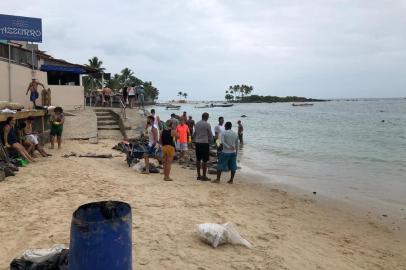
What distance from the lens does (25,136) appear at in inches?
426

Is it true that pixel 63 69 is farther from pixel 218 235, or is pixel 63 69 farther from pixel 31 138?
pixel 218 235

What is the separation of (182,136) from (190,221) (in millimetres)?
7188

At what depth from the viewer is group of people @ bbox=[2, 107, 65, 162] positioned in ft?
31.0

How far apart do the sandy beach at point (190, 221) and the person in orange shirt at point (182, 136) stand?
9.23 ft

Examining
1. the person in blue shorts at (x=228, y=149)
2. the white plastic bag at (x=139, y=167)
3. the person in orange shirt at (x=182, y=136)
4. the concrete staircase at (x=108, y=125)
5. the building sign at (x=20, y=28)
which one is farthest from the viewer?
the concrete staircase at (x=108, y=125)

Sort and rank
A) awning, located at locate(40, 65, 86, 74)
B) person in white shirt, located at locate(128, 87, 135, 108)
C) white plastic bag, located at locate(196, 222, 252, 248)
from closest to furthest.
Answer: white plastic bag, located at locate(196, 222, 252, 248) → awning, located at locate(40, 65, 86, 74) → person in white shirt, located at locate(128, 87, 135, 108)

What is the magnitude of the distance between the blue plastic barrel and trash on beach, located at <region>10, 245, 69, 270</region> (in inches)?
25.5

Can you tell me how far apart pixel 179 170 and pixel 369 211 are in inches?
219

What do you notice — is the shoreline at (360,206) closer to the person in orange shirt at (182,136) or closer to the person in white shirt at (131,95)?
the person in orange shirt at (182,136)

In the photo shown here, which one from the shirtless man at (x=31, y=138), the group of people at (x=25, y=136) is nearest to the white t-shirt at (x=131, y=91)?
the group of people at (x=25, y=136)

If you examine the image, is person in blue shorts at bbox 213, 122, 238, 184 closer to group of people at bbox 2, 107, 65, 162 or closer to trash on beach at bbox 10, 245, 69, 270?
group of people at bbox 2, 107, 65, 162

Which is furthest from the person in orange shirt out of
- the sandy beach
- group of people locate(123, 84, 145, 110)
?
group of people locate(123, 84, 145, 110)

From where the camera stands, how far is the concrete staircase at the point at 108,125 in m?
16.9

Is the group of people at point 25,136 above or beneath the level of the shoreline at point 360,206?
above
